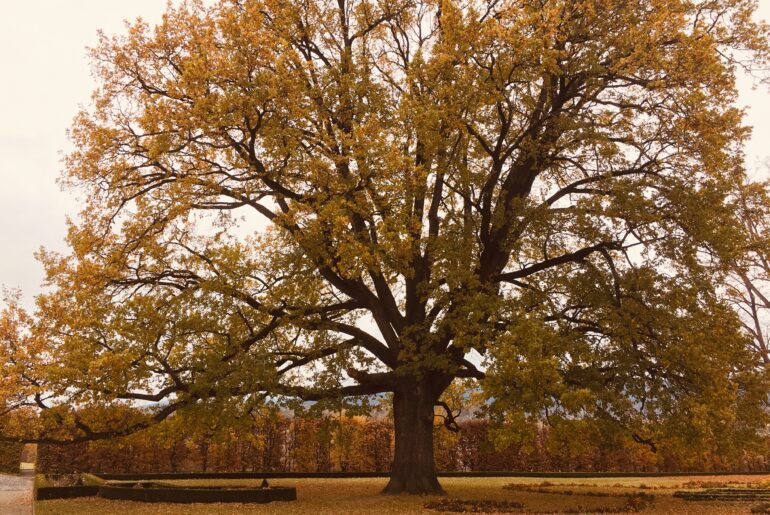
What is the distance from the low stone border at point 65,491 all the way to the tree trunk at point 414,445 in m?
9.68

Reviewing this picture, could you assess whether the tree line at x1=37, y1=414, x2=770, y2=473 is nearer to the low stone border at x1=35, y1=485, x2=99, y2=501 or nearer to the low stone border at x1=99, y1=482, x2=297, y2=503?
the low stone border at x1=35, y1=485, x2=99, y2=501

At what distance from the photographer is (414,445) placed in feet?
57.6

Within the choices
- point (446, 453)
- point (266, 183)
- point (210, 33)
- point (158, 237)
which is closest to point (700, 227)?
point (266, 183)

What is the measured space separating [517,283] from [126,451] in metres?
27.4

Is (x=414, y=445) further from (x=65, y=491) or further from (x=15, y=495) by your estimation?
(x=15, y=495)

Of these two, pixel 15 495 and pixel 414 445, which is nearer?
pixel 15 495

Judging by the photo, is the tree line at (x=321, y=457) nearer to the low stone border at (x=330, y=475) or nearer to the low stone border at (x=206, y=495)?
the low stone border at (x=330, y=475)

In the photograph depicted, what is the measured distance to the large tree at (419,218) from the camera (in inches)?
543

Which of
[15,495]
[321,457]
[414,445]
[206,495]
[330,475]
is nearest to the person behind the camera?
[15,495]

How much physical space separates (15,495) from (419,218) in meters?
11.9

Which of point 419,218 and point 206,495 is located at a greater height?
point 419,218

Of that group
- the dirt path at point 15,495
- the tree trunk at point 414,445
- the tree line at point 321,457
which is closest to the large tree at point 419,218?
the tree trunk at point 414,445

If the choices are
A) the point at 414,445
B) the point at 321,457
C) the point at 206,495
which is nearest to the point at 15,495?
the point at 206,495

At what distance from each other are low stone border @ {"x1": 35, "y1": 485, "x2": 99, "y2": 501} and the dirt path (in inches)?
486
